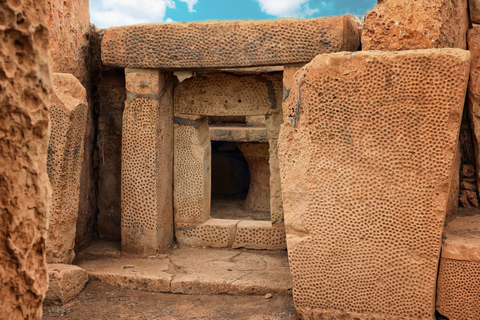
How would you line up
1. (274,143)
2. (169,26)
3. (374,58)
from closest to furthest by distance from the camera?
(374,58)
(169,26)
(274,143)

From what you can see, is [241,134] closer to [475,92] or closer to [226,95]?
[226,95]

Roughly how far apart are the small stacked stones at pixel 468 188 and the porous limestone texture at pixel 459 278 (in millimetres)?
401

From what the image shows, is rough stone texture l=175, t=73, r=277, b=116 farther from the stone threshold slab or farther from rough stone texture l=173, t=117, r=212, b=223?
the stone threshold slab

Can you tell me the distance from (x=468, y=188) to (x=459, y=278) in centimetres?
74

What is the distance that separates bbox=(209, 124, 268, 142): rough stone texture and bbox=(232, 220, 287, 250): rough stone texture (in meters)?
1.85

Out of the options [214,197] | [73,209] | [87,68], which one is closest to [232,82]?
[87,68]

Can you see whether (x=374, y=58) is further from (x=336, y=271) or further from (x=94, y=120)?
(x=94, y=120)

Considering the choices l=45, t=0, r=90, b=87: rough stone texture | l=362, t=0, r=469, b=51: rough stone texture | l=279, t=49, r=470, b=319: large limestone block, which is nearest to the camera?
l=279, t=49, r=470, b=319: large limestone block

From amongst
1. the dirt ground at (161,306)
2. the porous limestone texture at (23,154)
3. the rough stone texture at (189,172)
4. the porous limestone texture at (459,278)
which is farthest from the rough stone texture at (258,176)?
the porous limestone texture at (23,154)

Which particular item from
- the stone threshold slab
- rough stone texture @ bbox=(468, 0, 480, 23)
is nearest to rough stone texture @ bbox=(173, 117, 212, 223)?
the stone threshold slab

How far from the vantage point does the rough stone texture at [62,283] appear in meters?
3.59

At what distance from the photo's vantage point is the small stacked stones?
3492 millimetres

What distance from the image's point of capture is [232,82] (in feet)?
15.3

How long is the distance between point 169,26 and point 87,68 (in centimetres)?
101
